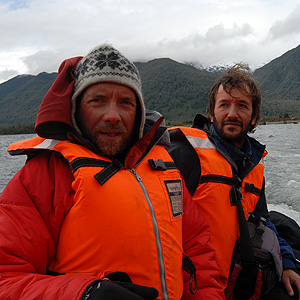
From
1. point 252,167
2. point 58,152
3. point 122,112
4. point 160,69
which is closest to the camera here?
point 58,152

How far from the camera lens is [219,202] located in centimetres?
219

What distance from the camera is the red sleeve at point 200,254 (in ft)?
5.36

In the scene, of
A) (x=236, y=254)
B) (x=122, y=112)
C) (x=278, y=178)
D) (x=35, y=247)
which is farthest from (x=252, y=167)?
(x=278, y=178)

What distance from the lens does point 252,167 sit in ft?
8.04

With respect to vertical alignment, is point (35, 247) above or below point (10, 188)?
below

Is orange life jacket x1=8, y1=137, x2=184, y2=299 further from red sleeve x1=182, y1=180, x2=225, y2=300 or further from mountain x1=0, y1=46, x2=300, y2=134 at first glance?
mountain x1=0, y1=46, x2=300, y2=134

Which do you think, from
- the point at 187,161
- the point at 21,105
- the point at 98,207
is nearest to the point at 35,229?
the point at 98,207

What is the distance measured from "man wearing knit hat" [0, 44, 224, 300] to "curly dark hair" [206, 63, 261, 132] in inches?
49.3

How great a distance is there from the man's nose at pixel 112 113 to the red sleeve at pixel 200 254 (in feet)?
2.52

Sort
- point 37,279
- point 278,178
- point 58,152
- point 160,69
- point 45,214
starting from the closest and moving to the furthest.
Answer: point 37,279
point 45,214
point 58,152
point 278,178
point 160,69

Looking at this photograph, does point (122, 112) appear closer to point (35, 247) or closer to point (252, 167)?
point (35, 247)

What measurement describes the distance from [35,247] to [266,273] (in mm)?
2089

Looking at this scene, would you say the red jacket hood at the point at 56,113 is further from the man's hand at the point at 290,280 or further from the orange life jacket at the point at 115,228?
the man's hand at the point at 290,280

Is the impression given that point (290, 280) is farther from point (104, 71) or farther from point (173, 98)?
point (173, 98)
